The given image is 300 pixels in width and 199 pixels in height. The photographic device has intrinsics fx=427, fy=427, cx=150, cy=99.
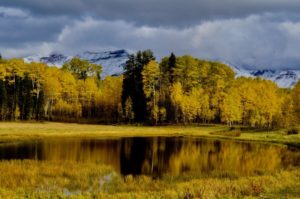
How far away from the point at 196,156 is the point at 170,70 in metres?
73.5

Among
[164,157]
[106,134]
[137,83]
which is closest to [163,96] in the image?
[137,83]

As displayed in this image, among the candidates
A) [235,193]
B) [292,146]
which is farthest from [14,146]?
[292,146]

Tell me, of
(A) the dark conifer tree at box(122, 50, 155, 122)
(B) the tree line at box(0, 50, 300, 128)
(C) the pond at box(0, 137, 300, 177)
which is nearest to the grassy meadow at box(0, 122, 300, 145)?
(C) the pond at box(0, 137, 300, 177)

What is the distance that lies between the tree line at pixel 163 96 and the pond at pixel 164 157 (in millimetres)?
47995

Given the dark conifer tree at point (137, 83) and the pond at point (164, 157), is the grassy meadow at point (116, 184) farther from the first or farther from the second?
the dark conifer tree at point (137, 83)

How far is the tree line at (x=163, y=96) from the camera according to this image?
115 metres

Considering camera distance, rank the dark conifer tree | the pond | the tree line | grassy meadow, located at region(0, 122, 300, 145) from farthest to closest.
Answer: the dark conifer tree
the tree line
grassy meadow, located at region(0, 122, 300, 145)
the pond

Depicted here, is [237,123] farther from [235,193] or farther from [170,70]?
[235,193]

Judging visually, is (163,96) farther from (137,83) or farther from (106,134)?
(106,134)

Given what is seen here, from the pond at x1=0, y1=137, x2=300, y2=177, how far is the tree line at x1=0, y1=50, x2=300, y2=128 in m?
48.0

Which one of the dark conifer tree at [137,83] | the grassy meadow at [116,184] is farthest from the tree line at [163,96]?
the grassy meadow at [116,184]

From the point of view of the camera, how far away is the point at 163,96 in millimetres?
122750

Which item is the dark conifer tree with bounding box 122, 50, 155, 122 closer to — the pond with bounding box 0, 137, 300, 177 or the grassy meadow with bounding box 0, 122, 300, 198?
the pond with bounding box 0, 137, 300, 177

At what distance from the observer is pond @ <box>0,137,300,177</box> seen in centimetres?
4380
